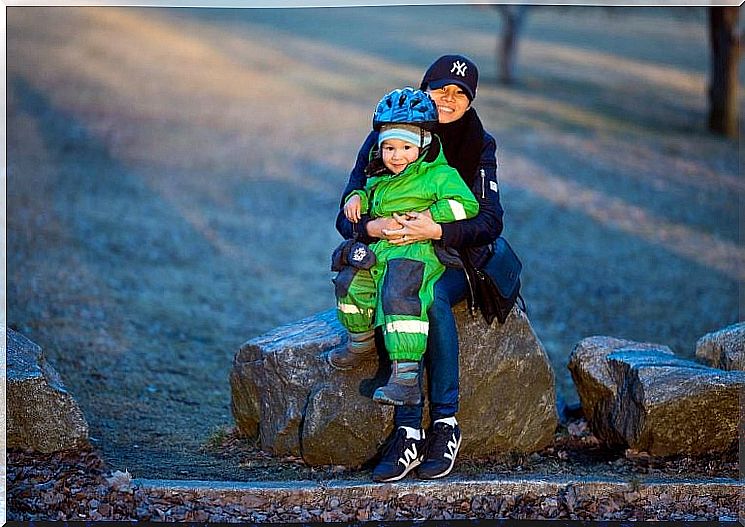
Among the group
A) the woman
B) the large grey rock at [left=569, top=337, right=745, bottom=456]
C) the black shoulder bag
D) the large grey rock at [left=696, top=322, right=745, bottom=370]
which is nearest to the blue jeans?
the woman

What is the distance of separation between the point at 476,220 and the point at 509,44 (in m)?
14.4

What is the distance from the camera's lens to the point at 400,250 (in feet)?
13.1

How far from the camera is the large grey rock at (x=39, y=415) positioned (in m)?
4.10

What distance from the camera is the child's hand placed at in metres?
4.08

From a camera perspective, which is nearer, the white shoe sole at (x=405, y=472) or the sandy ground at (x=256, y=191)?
the white shoe sole at (x=405, y=472)

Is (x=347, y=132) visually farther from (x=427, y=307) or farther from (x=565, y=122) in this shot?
(x=427, y=307)

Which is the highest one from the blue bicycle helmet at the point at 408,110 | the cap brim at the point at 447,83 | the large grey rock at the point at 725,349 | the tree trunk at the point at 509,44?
the tree trunk at the point at 509,44

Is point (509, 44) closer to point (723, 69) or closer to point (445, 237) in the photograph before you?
point (723, 69)

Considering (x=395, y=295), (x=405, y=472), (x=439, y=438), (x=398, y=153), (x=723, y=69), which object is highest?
(x=723, y=69)

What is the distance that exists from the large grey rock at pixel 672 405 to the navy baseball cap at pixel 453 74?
→ 148cm

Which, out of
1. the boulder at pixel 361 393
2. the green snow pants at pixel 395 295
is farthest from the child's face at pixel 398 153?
the boulder at pixel 361 393

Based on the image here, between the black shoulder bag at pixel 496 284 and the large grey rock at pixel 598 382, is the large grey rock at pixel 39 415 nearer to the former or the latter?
the black shoulder bag at pixel 496 284

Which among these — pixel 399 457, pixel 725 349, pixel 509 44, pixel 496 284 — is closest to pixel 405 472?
pixel 399 457

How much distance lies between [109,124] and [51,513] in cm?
1149
